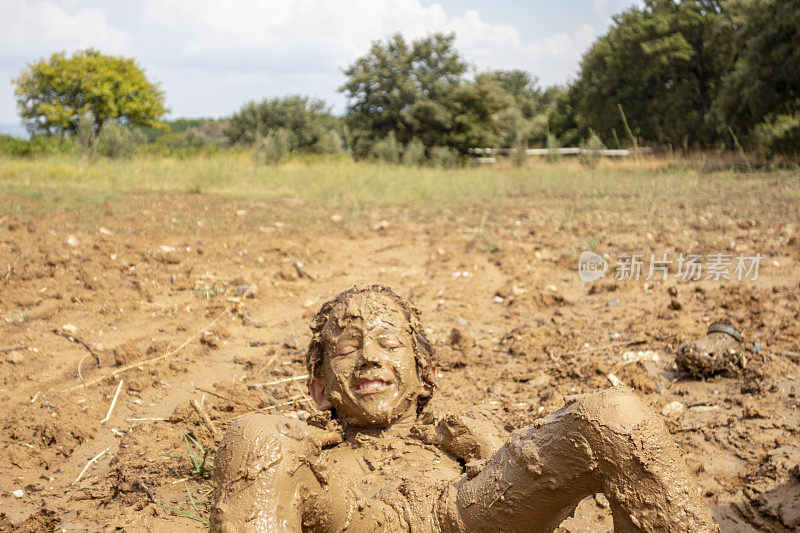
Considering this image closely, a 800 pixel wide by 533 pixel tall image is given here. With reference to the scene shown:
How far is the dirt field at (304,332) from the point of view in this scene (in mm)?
2705

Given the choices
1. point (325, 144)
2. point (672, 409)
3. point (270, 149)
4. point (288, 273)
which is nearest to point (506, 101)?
point (325, 144)

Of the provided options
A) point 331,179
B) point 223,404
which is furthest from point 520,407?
point 331,179

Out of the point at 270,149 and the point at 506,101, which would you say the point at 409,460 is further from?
the point at 506,101

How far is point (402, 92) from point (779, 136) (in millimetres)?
12842

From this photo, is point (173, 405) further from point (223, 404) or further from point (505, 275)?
point (505, 275)

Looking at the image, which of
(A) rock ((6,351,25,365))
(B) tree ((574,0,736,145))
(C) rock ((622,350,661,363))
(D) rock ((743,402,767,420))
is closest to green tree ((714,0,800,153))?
(B) tree ((574,0,736,145))

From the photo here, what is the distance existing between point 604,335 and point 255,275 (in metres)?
3.11

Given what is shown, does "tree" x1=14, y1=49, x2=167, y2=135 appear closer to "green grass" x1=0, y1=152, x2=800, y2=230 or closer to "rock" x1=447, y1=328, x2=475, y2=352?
"green grass" x1=0, y1=152, x2=800, y2=230

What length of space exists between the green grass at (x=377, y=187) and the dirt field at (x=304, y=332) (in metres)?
0.28

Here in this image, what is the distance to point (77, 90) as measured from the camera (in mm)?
31375

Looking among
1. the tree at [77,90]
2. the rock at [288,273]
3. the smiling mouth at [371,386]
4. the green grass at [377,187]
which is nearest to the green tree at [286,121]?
the tree at [77,90]

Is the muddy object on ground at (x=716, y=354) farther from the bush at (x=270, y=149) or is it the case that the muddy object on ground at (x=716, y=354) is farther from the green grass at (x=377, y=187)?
the bush at (x=270, y=149)

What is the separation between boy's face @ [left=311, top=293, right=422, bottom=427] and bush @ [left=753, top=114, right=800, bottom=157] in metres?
13.9

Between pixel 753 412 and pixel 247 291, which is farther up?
pixel 247 291
